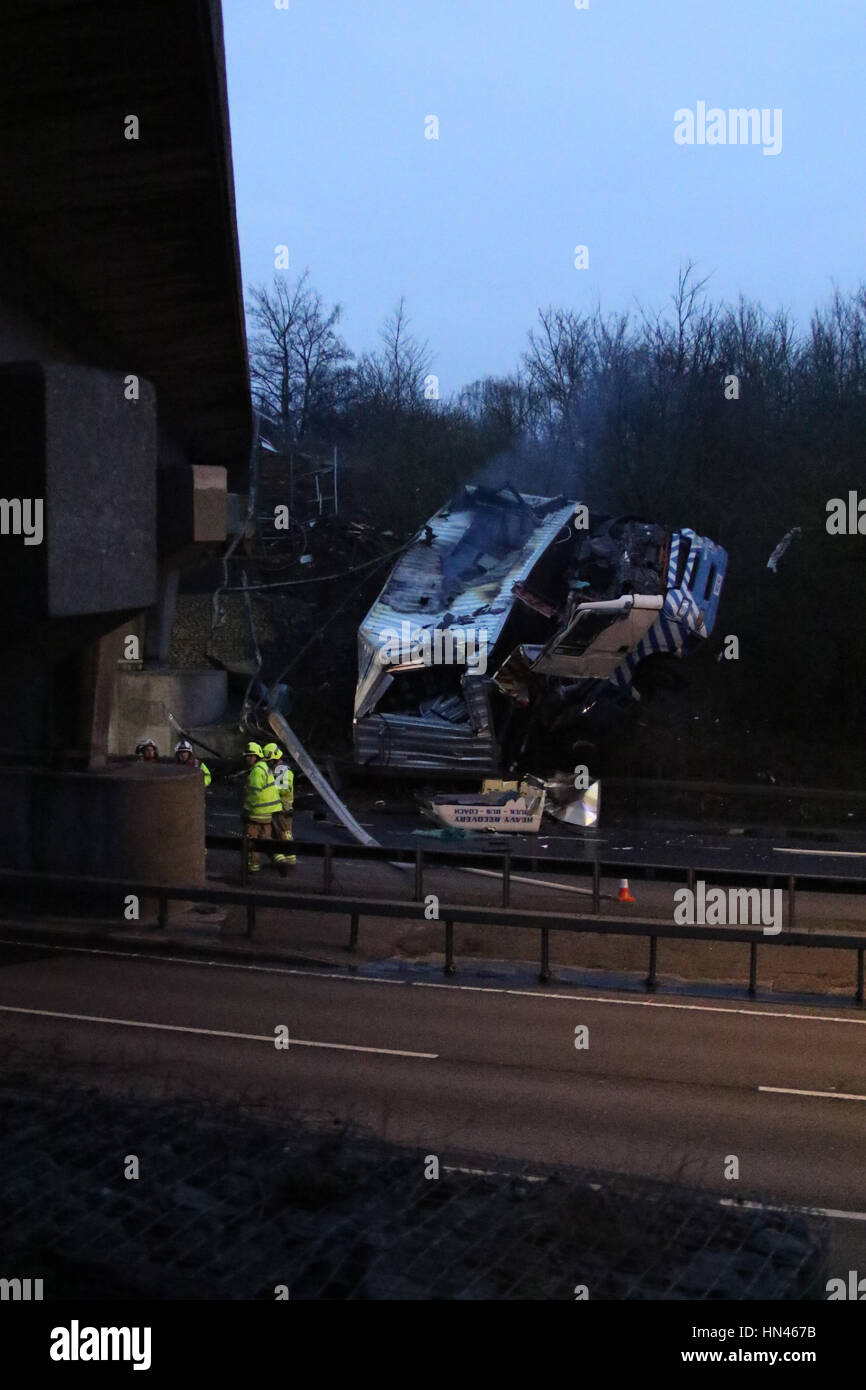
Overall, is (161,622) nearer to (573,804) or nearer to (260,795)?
(260,795)

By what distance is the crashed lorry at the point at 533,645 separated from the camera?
20469 millimetres

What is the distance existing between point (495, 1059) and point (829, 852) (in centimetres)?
1050

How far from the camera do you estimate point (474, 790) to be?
21.2 m

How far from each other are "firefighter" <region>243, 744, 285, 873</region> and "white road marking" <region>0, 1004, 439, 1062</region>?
215 inches

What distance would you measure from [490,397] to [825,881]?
32.2m

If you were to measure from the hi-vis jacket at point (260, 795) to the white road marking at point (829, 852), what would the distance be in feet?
24.7

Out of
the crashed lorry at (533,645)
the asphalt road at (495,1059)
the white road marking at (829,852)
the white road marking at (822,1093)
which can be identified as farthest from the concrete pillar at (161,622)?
the white road marking at (822,1093)

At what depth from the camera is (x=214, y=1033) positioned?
384 inches

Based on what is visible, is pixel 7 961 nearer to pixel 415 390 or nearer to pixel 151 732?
pixel 151 732

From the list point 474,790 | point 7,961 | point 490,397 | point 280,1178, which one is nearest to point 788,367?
point 490,397

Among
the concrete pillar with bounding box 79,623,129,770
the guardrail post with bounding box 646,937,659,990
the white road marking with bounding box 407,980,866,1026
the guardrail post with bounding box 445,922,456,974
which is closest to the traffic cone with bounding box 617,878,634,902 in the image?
the guardrail post with bounding box 646,937,659,990

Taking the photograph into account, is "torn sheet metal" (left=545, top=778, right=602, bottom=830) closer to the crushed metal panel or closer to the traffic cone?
the crushed metal panel

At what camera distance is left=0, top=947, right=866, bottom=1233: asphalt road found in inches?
285

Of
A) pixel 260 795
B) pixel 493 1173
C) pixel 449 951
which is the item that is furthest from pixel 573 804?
pixel 493 1173
